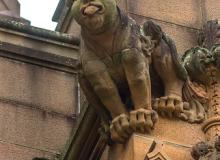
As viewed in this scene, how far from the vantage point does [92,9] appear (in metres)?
7.71

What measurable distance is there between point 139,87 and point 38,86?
332cm

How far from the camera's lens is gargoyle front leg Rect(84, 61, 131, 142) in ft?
25.7

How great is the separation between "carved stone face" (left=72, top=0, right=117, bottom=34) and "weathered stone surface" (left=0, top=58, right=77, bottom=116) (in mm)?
3098

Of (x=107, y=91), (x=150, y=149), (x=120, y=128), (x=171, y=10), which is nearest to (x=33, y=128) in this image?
(x=171, y=10)

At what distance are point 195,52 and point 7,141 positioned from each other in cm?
277

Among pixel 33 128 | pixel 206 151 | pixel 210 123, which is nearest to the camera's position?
pixel 206 151

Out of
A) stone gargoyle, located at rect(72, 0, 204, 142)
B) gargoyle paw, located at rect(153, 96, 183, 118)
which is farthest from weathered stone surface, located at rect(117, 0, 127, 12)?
gargoyle paw, located at rect(153, 96, 183, 118)

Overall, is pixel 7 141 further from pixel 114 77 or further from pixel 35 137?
pixel 114 77

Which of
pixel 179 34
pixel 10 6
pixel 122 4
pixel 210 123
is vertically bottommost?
pixel 210 123

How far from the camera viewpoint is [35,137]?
10.4 meters

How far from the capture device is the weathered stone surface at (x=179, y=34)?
8.67 metres

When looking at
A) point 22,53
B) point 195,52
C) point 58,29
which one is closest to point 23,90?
point 22,53

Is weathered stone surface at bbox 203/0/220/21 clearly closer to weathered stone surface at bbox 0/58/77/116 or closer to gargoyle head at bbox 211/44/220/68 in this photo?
gargoyle head at bbox 211/44/220/68

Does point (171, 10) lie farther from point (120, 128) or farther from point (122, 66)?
point (120, 128)
